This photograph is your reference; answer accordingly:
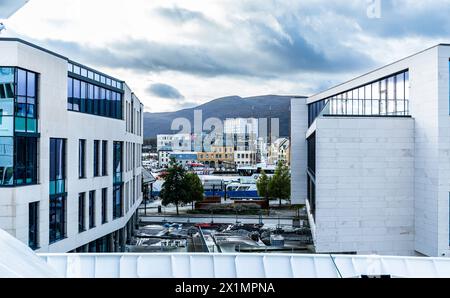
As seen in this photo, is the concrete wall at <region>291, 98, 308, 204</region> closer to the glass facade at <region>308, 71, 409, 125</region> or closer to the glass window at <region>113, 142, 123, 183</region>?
the glass facade at <region>308, 71, 409, 125</region>

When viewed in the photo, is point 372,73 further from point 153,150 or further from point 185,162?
point 153,150

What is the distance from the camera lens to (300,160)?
18.9 meters

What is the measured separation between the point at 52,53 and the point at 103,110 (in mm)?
3139

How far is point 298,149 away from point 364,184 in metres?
9.04

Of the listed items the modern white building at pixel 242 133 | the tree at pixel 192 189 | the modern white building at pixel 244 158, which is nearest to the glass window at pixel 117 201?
the tree at pixel 192 189

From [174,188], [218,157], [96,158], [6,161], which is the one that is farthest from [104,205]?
[218,157]

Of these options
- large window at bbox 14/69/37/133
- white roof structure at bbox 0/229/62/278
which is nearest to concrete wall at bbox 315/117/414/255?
large window at bbox 14/69/37/133

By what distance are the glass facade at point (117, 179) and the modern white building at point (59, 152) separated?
1.1 inches

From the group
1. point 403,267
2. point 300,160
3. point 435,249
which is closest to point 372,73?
point 435,249

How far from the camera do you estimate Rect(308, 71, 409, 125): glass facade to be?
1052 cm

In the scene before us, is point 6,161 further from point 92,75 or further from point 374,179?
point 374,179

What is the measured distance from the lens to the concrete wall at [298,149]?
1884cm

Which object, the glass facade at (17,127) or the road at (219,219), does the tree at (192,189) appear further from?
the glass facade at (17,127)

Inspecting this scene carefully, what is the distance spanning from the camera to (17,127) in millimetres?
7684
